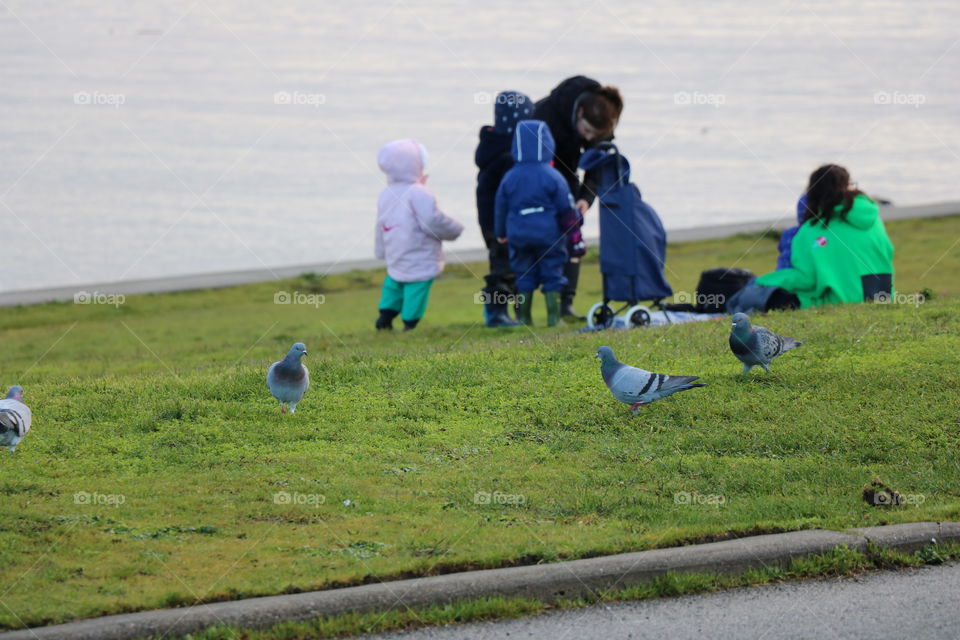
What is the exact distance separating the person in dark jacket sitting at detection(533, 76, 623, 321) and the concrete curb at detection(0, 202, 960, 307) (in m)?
6.01

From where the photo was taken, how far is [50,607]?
489 cm

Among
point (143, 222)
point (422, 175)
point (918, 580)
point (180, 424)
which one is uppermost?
point (143, 222)

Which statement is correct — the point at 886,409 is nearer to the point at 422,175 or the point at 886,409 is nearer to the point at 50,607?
the point at 50,607

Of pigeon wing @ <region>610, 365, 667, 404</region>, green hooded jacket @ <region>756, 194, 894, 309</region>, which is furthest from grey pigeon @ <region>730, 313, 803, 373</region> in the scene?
green hooded jacket @ <region>756, 194, 894, 309</region>

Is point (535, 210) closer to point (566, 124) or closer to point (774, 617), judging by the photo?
point (566, 124)

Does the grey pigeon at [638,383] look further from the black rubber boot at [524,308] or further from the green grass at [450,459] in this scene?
the black rubber boot at [524,308]

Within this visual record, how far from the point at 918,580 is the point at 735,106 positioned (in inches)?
1162

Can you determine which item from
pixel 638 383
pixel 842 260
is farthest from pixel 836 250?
pixel 638 383

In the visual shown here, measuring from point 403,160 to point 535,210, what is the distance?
169 centimetres

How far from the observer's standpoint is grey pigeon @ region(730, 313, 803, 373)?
764cm

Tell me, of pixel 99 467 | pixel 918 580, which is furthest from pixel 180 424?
pixel 918 580
